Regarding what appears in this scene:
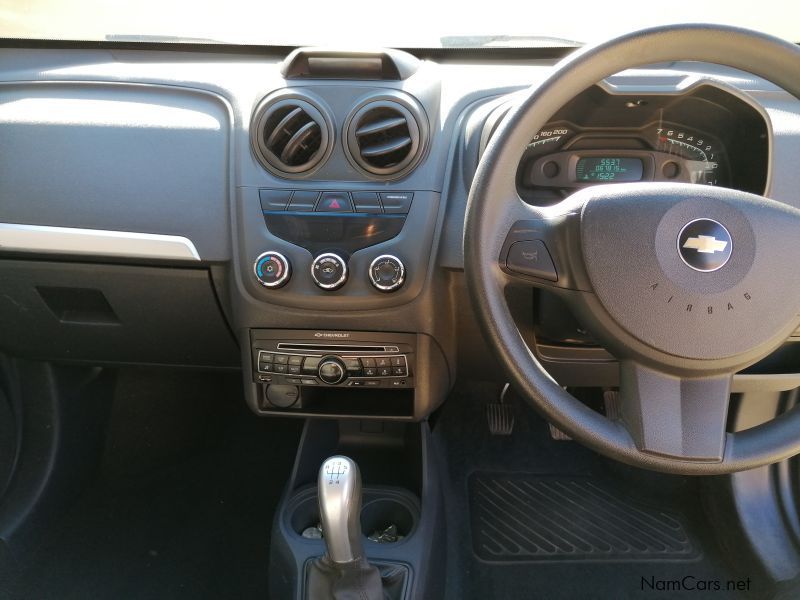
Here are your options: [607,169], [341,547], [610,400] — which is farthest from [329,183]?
[610,400]

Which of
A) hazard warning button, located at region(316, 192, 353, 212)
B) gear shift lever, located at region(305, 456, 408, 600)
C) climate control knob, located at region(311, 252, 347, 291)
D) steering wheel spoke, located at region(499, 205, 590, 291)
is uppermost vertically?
steering wheel spoke, located at region(499, 205, 590, 291)

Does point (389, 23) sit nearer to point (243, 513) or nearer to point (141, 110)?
point (141, 110)

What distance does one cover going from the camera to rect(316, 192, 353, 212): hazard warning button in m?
1.20

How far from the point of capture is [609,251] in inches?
36.5

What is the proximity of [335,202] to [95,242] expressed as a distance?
20.3 inches

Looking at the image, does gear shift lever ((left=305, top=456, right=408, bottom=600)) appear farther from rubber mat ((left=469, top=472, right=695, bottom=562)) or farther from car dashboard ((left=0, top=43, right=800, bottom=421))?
rubber mat ((left=469, top=472, right=695, bottom=562))

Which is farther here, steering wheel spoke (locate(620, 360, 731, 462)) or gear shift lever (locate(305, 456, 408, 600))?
gear shift lever (locate(305, 456, 408, 600))

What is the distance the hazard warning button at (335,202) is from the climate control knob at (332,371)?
306 mm

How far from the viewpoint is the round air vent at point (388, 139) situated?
3.94ft

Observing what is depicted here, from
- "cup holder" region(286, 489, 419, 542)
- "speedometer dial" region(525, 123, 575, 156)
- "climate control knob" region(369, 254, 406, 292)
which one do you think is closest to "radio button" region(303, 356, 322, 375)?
"climate control knob" region(369, 254, 406, 292)

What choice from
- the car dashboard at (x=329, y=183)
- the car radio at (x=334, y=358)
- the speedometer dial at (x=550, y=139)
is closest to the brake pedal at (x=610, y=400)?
the car dashboard at (x=329, y=183)

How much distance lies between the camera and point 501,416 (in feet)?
6.59

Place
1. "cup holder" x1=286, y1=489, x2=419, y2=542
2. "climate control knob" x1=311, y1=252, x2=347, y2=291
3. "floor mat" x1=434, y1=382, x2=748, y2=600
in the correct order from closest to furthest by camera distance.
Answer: "climate control knob" x1=311, y1=252, x2=347, y2=291 < "cup holder" x1=286, y1=489, x2=419, y2=542 < "floor mat" x1=434, y1=382, x2=748, y2=600

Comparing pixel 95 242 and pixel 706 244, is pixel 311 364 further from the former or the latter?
pixel 706 244
